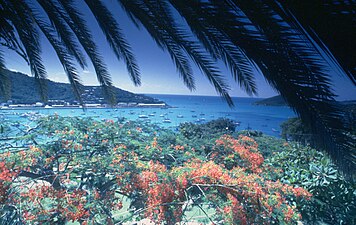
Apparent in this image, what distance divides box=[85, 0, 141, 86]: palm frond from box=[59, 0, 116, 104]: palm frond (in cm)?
17

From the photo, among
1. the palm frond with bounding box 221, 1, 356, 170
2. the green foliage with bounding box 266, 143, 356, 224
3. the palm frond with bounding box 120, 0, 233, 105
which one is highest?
the palm frond with bounding box 120, 0, 233, 105

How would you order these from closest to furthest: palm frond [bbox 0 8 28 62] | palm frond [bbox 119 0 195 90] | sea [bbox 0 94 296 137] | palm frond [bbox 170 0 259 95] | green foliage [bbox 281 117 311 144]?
palm frond [bbox 170 0 259 95] → green foliage [bbox 281 117 311 144] → palm frond [bbox 119 0 195 90] → palm frond [bbox 0 8 28 62] → sea [bbox 0 94 296 137]

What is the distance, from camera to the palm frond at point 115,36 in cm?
162

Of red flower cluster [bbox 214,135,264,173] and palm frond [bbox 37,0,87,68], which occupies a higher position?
palm frond [bbox 37,0,87,68]

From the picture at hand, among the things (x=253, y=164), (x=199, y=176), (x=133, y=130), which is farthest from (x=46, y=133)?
(x=253, y=164)

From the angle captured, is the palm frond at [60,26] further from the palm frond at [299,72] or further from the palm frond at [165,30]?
the palm frond at [299,72]

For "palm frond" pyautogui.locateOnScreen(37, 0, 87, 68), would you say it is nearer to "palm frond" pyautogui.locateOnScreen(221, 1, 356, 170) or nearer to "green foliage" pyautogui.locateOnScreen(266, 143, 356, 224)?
"palm frond" pyautogui.locateOnScreen(221, 1, 356, 170)

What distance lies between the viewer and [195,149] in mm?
5562

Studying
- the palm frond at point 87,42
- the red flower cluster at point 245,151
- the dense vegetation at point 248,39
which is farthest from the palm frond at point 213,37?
the red flower cluster at point 245,151

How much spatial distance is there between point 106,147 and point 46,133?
4.25 ft

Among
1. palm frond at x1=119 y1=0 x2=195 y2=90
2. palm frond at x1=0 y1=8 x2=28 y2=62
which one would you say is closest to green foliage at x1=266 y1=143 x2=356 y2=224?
palm frond at x1=119 y1=0 x2=195 y2=90

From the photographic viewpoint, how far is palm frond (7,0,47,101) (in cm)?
161

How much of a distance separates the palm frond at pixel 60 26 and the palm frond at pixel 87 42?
0.05 metres

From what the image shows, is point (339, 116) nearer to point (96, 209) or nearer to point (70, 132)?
point (96, 209)
